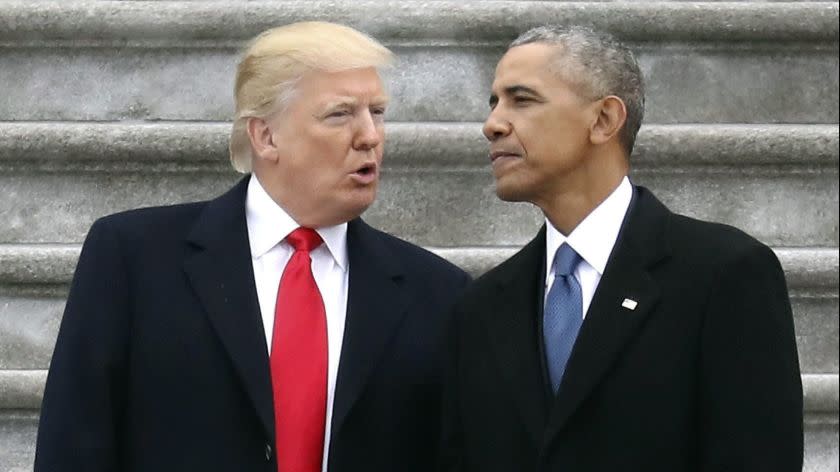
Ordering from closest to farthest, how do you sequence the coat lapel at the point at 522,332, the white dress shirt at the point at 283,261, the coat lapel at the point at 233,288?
the coat lapel at the point at 522,332
the coat lapel at the point at 233,288
the white dress shirt at the point at 283,261

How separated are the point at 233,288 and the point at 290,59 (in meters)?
0.52

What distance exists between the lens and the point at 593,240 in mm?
3740

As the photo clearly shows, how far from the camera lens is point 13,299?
16.5 ft

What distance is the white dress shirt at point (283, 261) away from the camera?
392cm

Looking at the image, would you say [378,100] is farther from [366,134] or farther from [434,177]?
[434,177]

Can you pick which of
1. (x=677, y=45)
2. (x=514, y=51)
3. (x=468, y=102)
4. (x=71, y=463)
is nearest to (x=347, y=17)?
(x=468, y=102)

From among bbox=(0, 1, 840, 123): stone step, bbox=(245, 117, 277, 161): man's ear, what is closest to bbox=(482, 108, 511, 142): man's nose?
bbox=(245, 117, 277, 161): man's ear

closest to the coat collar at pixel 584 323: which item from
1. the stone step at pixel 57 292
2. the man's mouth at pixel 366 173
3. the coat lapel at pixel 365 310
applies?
the coat lapel at pixel 365 310

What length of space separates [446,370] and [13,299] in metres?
1.63

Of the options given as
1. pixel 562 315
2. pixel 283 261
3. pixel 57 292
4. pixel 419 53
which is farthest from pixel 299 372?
pixel 419 53

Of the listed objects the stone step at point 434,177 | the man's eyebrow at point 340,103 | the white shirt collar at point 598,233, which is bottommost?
the stone step at point 434,177

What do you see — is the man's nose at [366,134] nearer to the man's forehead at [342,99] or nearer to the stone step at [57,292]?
the man's forehead at [342,99]

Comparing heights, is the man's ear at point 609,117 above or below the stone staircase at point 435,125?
above

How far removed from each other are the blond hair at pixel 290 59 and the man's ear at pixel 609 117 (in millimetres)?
502
